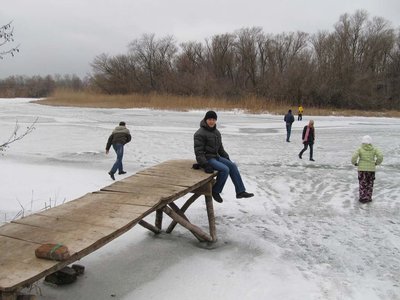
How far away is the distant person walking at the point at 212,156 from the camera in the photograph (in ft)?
20.9

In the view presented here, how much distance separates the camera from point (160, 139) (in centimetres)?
1925

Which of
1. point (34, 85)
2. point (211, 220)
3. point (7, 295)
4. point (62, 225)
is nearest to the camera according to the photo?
point (7, 295)

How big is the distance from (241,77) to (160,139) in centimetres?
5048

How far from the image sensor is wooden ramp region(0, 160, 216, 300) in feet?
10.3

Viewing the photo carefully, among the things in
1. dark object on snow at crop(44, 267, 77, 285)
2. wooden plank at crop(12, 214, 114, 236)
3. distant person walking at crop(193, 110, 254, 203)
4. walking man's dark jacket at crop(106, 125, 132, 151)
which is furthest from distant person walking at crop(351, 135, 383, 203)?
wooden plank at crop(12, 214, 114, 236)

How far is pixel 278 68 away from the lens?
6531 cm

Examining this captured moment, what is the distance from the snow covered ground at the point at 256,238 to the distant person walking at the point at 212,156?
0.81 meters

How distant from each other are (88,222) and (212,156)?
279 centimetres

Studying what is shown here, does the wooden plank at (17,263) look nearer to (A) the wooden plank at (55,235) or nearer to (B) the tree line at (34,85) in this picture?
(A) the wooden plank at (55,235)

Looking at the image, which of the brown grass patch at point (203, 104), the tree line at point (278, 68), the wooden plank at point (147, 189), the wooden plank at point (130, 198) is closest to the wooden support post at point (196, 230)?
the wooden plank at point (147, 189)

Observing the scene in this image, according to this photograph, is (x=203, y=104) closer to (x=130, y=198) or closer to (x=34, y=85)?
(x=130, y=198)

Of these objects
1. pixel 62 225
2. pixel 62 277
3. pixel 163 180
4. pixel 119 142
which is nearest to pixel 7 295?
pixel 62 225

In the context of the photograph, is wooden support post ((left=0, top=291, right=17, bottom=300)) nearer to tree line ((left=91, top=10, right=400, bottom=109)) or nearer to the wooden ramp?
the wooden ramp

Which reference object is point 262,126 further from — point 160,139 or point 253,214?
point 253,214
